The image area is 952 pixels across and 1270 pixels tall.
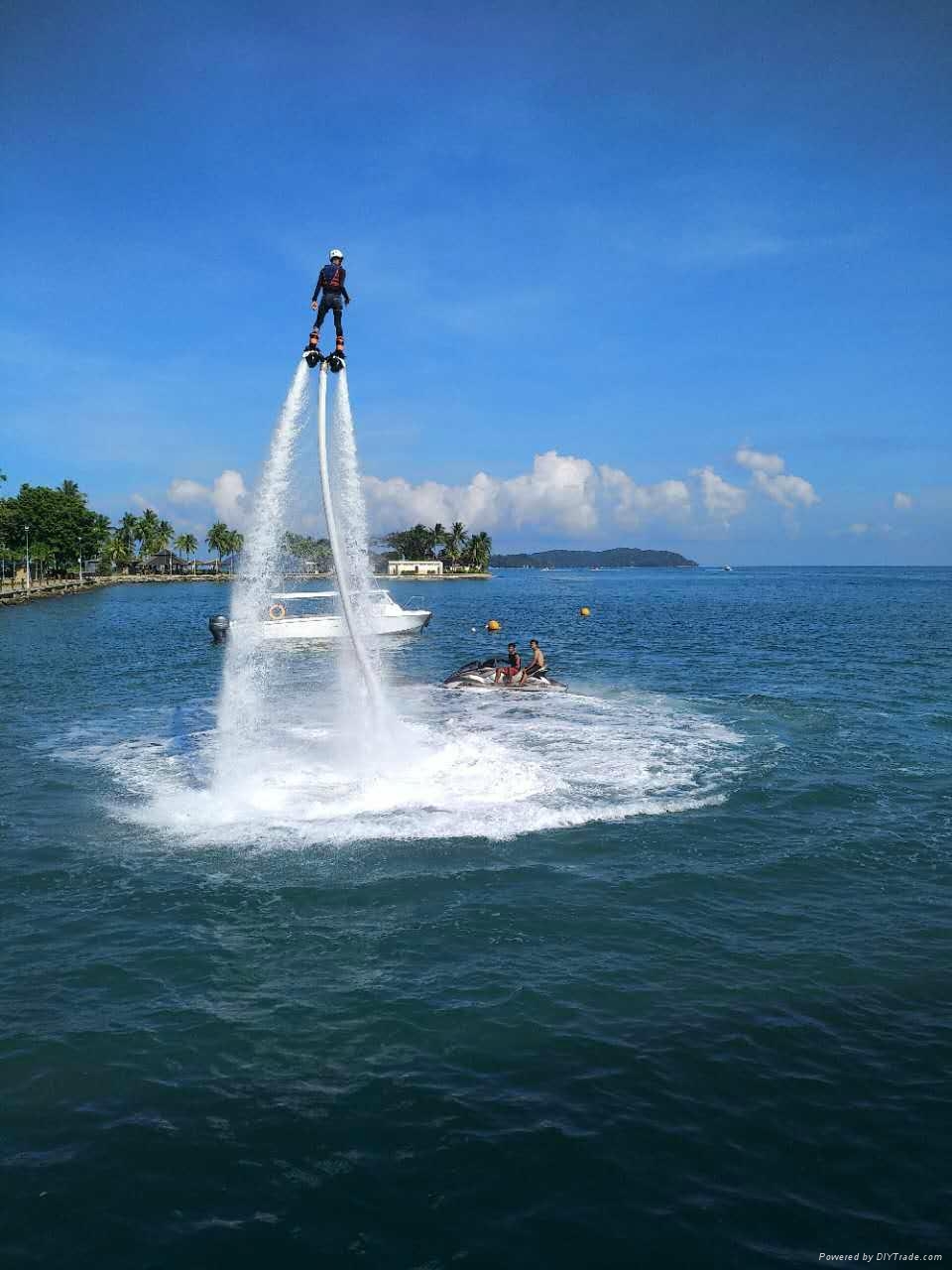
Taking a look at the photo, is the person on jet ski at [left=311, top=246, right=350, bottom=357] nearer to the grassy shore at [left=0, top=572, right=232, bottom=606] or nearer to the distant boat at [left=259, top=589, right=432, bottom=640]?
the distant boat at [left=259, top=589, right=432, bottom=640]

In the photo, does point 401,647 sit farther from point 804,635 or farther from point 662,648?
point 804,635

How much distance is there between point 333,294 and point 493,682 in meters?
21.2

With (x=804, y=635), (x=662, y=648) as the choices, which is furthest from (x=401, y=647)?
(x=804, y=635)

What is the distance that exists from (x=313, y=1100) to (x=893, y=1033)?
243 inches

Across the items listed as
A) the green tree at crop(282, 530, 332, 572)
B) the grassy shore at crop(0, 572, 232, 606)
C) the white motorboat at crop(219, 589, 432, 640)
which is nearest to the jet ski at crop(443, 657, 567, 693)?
the green tree at crop(282, 530, 332, 572)

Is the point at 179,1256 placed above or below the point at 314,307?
below

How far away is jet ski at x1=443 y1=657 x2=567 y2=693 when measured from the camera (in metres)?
33.8

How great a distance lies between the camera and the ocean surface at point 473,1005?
693cm

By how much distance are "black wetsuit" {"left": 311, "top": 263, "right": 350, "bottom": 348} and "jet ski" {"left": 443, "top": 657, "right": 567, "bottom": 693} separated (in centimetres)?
2022

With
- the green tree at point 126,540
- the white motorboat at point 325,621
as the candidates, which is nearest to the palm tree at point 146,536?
the green tree at point 126,540

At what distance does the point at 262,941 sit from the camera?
1153 cm

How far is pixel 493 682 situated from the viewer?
113 feet

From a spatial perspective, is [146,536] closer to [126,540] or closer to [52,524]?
[126,540]

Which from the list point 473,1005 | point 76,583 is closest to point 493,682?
point 473,1005
